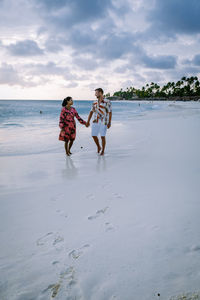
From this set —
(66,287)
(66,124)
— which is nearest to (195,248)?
(66,287)

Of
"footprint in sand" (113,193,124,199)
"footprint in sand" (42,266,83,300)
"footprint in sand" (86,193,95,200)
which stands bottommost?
"footprint in sand" (42,266,83,300)

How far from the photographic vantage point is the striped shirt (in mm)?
5510

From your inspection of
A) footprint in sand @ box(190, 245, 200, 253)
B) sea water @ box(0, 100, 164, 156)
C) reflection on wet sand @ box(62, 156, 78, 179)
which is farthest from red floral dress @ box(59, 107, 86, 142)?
footprint in sand @ box(190, 245, 200, 253)

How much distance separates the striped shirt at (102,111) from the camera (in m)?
5.51

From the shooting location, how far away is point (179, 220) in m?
2.24

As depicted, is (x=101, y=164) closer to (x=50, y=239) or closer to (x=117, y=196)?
(x=117, y=196)

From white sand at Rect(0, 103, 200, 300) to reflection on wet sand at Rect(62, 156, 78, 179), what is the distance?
0.24 feet

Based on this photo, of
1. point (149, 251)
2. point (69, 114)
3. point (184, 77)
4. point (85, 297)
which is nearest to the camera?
point (85, 297)

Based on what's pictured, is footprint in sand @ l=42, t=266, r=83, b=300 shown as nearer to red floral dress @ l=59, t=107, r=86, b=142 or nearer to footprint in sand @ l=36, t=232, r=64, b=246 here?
footprint in sand @ l=36, t=232, r=64, b=246

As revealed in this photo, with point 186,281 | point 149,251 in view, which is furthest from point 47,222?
point 186,281

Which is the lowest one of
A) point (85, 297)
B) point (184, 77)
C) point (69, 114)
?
point (85, 297)

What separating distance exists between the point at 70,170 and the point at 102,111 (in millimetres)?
2213

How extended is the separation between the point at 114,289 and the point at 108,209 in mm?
1131

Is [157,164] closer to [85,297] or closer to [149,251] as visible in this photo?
[149,251]
